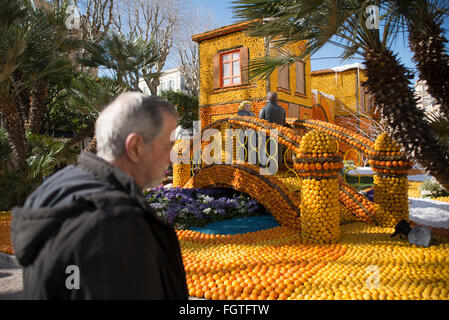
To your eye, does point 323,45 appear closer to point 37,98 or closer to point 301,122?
point 301,122

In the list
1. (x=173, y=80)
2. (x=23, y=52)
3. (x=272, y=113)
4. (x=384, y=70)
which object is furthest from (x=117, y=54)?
(x=173, y=80)

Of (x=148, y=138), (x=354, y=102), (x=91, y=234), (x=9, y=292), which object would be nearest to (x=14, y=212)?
(x=91, y=234)

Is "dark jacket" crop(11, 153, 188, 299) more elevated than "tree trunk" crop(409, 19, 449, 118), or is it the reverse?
"tree trunk" crop(409, 19, 449, 118)

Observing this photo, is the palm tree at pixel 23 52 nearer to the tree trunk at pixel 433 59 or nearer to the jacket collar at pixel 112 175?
the jacket collar at pixel 112 175

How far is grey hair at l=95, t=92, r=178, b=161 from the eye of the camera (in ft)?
3.98

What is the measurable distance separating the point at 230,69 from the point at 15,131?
8.94 metres

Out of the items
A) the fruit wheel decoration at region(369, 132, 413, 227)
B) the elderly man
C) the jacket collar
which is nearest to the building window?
the fruit wheel decoration at region(369, 132, 413, 227)

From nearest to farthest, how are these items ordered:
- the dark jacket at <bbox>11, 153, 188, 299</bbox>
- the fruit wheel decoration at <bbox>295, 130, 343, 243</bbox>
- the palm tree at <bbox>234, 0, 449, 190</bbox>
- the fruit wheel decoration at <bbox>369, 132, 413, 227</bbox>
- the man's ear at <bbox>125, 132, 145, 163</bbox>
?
the dark jacket at <bbox>11, 153, 188, 299</bbox>, the man's ear at <bbox>125, 132, 145, 163</bbox>, the palm tree at <bbox>234, 0, 449, 190</bbox>, the fruit wheel decoration at <bbox>295, 130, 343, 243</bbox>, the fruit wheel decoration at <bbox>369, 132, 413, 227</bbox>

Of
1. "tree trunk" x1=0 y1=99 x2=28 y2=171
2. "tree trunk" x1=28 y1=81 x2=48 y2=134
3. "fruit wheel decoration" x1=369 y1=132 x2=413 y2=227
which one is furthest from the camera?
"tree trunk" x1=28 y1=81 x2=48 y2=134

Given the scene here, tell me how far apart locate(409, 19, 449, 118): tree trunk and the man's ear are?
12.1 ft

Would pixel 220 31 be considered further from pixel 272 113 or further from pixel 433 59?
pixel 433 59

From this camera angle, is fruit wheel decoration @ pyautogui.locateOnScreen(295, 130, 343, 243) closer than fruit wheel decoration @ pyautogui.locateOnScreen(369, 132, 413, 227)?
Yes

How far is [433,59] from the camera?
3.63 m

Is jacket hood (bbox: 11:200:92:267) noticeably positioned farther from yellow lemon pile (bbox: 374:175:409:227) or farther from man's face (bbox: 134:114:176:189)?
yellow lemon pile (bbox: 374:175:409:227)
